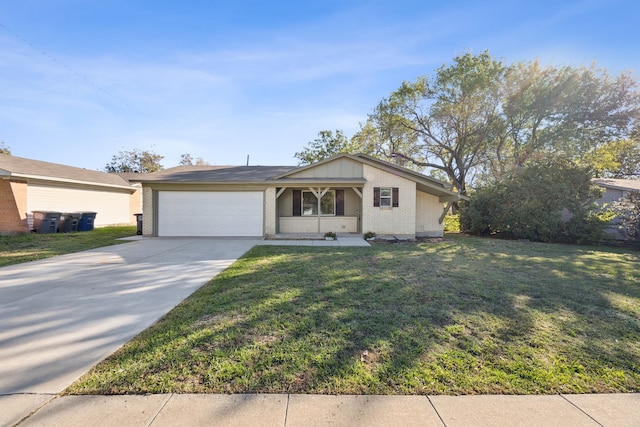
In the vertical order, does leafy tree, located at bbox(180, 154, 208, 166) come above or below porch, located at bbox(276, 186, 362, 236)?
above

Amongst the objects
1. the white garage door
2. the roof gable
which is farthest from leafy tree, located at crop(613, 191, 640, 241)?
the white garage door

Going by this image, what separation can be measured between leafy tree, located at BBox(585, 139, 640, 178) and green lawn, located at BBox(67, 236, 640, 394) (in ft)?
64.6

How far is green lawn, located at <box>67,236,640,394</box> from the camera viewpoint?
2424 millimetres

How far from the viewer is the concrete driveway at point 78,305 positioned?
8.76 ft

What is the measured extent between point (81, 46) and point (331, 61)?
10942 mm

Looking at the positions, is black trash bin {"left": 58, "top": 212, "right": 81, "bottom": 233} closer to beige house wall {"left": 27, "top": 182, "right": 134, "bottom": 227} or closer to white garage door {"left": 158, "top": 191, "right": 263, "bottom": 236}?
beige house wall {"left": 27, "top": 182, "right": 134, "bottom": 227}

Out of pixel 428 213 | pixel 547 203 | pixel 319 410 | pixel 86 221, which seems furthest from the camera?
pixel 86 221

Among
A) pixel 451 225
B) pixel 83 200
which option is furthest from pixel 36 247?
pixel 451 225

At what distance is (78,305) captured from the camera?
4.20 m

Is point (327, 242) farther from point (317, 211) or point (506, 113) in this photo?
point (506, 113)

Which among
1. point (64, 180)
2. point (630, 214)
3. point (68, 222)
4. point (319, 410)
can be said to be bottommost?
point (319, 410)

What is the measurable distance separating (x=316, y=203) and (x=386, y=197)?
3474mm

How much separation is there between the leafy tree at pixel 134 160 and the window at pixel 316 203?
1373 inches

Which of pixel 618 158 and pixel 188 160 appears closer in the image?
pixel 618 158
